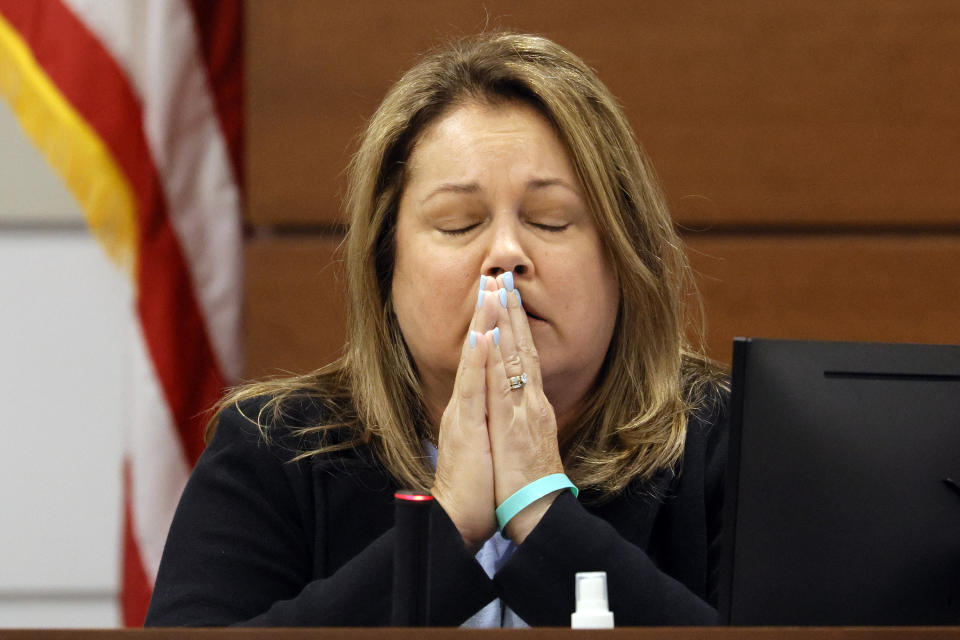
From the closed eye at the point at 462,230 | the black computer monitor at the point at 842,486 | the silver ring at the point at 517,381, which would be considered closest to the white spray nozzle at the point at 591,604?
the black computer monitor at the point at 842,486

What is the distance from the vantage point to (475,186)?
4.18ft

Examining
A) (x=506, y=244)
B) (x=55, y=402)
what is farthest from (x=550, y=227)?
(x=55, y=402)

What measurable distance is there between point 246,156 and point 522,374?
1026mm

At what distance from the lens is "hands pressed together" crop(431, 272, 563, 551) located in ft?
3.82

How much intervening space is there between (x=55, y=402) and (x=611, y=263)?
48.8 inches

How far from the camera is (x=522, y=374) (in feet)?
4.03

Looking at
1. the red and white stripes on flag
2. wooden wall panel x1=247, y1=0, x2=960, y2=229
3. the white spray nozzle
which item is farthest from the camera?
wooden wall panel x1=247, y1=0, x2=960, y2=229

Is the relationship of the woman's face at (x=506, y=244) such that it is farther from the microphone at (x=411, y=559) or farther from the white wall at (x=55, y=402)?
the white wall at (x=55, y=402)

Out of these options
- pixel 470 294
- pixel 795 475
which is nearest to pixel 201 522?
pixel 470 294

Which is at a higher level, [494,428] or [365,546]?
[494,428]

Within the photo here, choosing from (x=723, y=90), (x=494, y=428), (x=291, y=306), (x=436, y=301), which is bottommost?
(x=494, y=428)

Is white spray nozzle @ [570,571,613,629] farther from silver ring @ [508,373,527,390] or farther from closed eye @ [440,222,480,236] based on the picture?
closed eye @ [440,222,480,236]

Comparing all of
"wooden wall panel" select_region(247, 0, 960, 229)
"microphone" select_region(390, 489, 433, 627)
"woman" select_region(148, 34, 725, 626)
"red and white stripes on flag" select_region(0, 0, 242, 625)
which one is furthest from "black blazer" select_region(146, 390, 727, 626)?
"wooden wall panel" select_region(247, 0, 960, 229)

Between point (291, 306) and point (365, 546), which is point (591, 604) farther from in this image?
point (291, 306)
